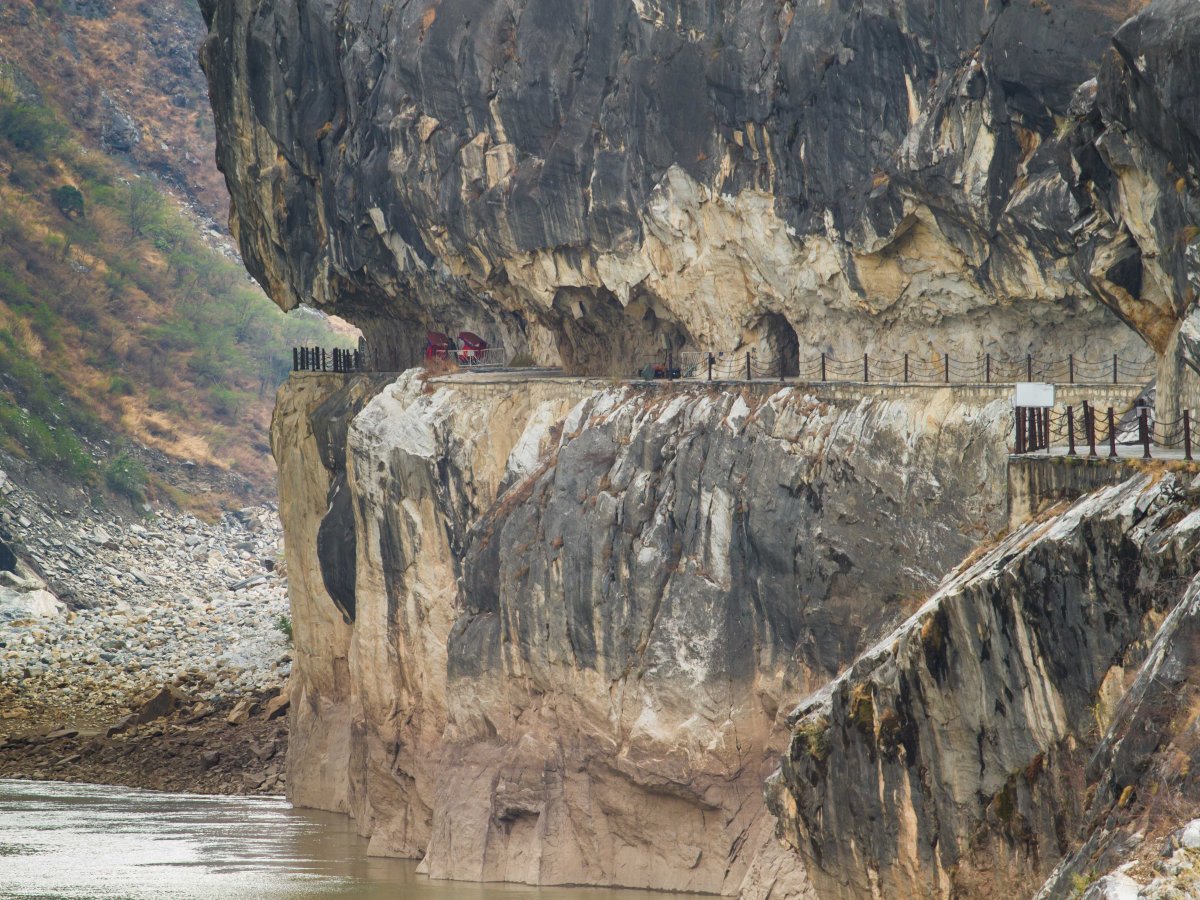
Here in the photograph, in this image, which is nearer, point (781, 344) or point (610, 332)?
point (781, 344)

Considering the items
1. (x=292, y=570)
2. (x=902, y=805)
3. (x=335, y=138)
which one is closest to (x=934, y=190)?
(x=902, y=805)

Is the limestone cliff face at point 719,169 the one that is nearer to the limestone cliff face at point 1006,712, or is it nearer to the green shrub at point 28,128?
the limestone cliff face at point 1006,712

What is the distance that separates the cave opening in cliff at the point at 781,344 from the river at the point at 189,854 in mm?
11437

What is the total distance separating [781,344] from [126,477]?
6722 centimetres

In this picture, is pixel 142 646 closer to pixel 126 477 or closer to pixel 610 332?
Answer: pixel 610 332

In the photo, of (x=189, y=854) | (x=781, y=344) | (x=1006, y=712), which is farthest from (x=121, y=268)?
(x=1006, y=712)

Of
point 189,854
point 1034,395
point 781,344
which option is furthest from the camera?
point 189,854

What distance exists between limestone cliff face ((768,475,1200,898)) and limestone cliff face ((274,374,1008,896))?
23.1ft

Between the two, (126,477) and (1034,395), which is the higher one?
(126,477)

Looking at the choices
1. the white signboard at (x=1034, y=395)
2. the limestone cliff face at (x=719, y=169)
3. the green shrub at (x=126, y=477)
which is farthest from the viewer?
the green shrub at (x=126, y=477)

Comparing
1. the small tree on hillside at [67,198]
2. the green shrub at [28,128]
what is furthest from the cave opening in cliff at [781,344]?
the green shrub at [28,128]

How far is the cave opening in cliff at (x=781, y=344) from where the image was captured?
4441 cm

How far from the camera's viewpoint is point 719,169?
138 feet

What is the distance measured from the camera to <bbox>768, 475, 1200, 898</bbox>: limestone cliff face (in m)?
21.1
